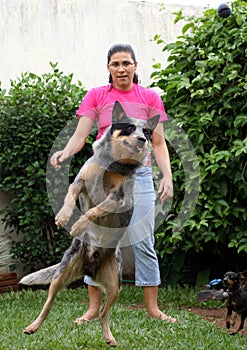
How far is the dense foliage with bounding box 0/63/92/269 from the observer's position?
25.1ft

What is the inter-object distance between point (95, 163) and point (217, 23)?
404 cm

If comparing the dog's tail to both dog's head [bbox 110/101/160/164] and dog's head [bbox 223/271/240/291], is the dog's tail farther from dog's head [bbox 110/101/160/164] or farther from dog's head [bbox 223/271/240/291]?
dog's head [bbox 223/271/240/291]

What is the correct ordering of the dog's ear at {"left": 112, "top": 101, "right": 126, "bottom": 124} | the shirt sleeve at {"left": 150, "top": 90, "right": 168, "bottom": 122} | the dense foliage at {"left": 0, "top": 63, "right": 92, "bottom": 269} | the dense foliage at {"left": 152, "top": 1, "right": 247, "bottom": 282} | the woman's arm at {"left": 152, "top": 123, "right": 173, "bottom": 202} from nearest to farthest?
the dog's ear at {"left": 112, "top": 101, "right": 126, "bottom": 124}
the woman's arm at {"left": 152, "top": 123, "right": 173, "bottom": 202}
the shirt sleeve at {"left": 150, "top": 90, "right": 168, "bottom": 122}
the dense foliage at {"left": 152, "top": 1, "right": 247, "bottom": 282}
the dense foliage at {"left": 0, "top": 63, "right": 92, "bottom": 269}

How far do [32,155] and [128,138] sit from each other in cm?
430

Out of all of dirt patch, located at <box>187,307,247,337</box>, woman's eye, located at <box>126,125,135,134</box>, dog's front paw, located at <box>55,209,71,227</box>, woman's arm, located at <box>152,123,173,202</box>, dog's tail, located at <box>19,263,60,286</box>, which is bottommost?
dirt patch, located at <box>187,307,247,337</box>

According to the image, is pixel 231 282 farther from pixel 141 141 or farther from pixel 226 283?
pixel 141 141

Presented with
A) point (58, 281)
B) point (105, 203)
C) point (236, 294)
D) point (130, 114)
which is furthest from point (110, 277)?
point (236, 294)

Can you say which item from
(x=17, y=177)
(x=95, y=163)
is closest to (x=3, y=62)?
(x=17, y=177)

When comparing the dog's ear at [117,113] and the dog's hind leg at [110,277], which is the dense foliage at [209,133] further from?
the dog's ear at [117,113]

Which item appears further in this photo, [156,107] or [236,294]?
[236,294]

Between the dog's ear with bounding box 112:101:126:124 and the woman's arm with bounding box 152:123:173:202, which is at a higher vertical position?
the dog's ear with bounding box 112:101:126:124

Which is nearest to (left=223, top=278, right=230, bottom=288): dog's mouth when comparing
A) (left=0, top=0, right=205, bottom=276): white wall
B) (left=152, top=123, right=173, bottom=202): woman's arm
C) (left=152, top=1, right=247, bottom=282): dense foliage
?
(left=152, top=123, right=173, bottom=202): woman's arm

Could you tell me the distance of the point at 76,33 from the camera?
870cm

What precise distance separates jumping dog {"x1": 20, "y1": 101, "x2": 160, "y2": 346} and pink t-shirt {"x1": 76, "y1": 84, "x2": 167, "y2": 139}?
608mm
